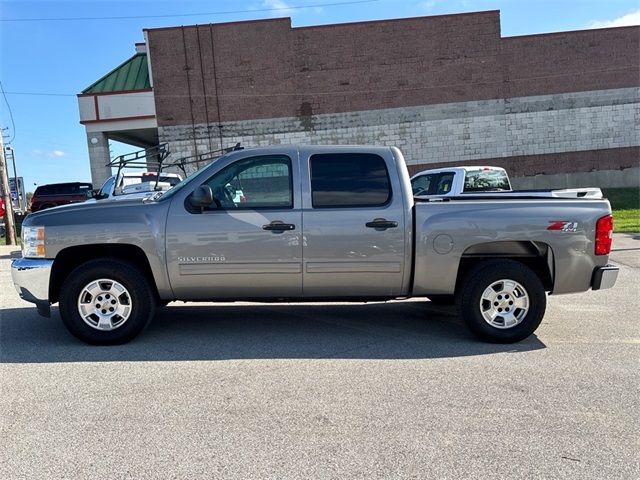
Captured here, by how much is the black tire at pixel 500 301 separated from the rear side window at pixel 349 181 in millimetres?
1206

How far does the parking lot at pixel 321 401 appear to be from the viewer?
2910 mm

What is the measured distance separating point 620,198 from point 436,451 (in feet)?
85.4

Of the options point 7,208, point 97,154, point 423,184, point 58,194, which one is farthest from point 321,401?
point 97,154

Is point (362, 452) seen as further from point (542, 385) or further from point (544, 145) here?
point (544, 145)

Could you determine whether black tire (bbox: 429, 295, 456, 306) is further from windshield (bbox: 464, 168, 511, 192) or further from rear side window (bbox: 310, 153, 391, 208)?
windshield (bbox: 464, 168, 511, 192)

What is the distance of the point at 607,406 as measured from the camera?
143 inches

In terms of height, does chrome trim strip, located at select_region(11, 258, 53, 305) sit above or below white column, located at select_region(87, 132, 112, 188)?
below

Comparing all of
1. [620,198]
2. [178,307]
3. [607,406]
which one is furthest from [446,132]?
[607,406]

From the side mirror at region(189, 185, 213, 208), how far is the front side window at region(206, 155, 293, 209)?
0.23 metres

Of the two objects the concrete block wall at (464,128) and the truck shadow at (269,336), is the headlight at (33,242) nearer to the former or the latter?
the truck shadow at (269,336)

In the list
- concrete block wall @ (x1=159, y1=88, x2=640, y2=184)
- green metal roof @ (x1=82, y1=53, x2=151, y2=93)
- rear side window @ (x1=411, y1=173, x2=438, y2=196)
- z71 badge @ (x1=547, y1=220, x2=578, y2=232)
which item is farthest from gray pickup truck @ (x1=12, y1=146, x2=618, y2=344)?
green metal roof @ (x1=82, y1=53, x2=151, y2=93)

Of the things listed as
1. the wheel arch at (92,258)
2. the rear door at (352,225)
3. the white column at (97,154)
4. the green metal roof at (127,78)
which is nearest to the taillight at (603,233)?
the rear door at (352,225)

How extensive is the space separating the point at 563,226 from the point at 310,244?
2.44 m

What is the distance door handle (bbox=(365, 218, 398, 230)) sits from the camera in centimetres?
484
